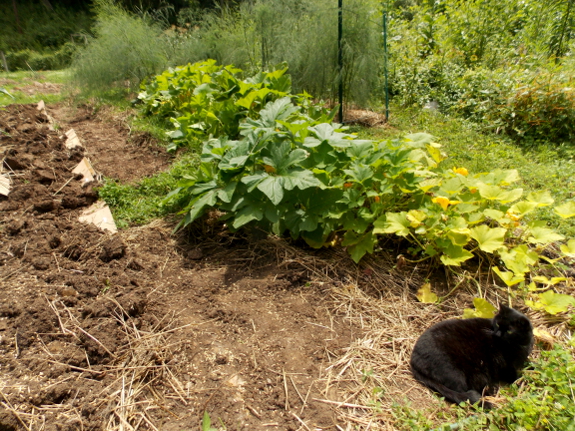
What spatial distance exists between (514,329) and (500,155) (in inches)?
125

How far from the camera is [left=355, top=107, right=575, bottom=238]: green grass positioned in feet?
11.8

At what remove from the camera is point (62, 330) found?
198 centimetres

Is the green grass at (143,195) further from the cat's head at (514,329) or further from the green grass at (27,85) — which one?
the green grass at (27,85)

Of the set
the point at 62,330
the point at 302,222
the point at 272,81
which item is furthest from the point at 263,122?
the point at 62,330

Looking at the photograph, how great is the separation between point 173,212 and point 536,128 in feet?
15.2

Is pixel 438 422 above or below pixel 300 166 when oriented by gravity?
below

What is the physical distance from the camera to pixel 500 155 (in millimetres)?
4391

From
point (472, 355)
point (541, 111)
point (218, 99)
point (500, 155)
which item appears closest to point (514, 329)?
point (472, 355)

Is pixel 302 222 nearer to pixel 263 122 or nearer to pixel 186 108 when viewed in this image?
pixel 263 122

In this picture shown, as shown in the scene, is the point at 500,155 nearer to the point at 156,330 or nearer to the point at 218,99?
the point at 218,99

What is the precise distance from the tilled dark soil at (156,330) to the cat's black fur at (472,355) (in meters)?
0.41

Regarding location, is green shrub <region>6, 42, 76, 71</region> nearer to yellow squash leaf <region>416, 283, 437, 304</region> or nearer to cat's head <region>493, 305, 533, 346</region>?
yellow squash leaf <region>416, 283, 437, 304</region>

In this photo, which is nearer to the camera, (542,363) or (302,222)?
(542,363)

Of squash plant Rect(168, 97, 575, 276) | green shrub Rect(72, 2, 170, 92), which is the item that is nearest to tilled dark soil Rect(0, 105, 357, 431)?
squash plant Rect(168, 97, 575, 276)
